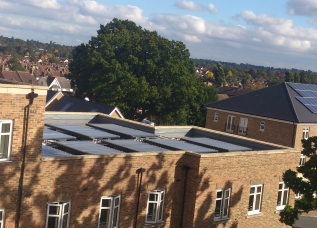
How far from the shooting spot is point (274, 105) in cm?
4731

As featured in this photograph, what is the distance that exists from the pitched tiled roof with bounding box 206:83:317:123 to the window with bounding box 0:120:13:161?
32.9 m

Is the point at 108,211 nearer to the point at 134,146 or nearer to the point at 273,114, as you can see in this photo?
the point at 134,146

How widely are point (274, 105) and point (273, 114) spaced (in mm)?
1538

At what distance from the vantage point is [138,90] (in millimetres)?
54062

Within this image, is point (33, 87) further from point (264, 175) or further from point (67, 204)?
point (264, 175)

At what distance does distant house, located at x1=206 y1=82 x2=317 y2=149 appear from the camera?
44.1m

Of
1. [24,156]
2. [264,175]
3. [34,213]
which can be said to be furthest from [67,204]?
[264,175]

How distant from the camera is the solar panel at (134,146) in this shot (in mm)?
19766

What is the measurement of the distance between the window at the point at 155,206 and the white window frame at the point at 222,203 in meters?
2.29

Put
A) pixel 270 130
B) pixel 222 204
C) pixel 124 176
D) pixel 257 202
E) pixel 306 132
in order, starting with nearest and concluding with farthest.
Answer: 1. pixel 124 176
2. pixel 222 204
3. pixel 257 202
4. pixel 306 132
5. pixel 270 130

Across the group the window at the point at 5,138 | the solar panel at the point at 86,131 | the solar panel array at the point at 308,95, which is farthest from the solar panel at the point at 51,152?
the solar panel array at the point at 308,95

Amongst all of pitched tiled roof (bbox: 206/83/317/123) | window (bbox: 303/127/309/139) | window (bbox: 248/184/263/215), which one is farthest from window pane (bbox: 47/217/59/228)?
window (bbox: 303/127/309/139)

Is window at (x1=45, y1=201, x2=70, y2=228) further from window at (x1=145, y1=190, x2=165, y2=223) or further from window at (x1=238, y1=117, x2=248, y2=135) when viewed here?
window at (x1=238, y1=117, x2=248, y2=135)

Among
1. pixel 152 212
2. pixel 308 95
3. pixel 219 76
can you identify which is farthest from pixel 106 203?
pixel 219 76
